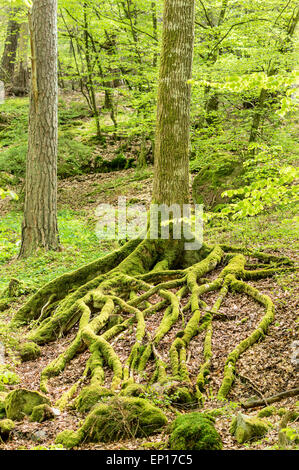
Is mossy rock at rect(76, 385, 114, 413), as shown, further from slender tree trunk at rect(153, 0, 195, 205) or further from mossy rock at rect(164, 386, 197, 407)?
slender tree trunk at rect(153, 0, 195, 205)

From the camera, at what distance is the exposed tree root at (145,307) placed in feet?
13.9

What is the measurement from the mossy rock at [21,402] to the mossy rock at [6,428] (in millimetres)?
197

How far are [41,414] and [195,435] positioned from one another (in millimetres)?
1589

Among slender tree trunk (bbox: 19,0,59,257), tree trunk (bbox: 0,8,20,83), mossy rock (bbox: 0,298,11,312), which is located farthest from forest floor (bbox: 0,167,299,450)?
tree trunk (bbox: 0,8,20,83)

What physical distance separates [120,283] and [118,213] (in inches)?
235

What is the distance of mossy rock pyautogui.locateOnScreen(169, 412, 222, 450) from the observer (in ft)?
9.47

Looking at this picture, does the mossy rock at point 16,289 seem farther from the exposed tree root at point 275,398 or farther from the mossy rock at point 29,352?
the exposed tree root at point 275,398

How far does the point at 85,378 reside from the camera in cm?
443

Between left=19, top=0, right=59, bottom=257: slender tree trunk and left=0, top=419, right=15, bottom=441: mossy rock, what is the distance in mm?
5344

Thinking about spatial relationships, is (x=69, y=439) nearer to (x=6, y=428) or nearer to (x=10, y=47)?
(x=6, y=428)

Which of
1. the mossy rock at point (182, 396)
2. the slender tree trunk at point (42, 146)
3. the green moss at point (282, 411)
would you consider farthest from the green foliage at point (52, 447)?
the slender tree trunk at point (42, 146)

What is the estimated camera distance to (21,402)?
379 centimetres

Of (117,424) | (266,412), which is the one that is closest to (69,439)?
(117,424)

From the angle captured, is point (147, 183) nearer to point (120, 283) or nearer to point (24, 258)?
point (24, 258)
